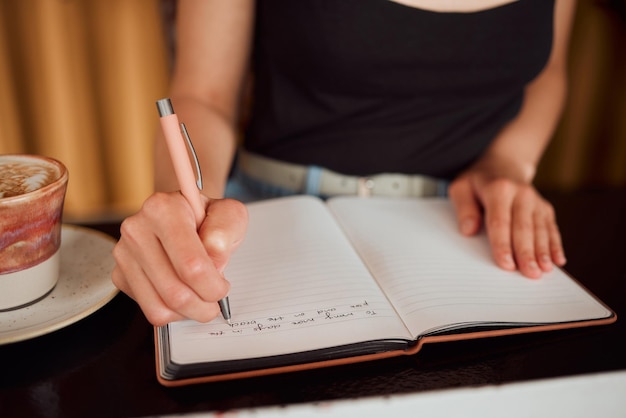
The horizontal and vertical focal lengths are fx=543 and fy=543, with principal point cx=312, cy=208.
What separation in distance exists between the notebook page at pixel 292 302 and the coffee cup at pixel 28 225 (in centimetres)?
14

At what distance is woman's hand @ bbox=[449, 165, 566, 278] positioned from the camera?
623mm

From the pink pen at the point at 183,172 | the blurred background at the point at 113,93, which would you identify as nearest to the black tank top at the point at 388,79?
the pink pen at the point at 183,172

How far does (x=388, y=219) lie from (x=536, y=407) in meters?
0.33

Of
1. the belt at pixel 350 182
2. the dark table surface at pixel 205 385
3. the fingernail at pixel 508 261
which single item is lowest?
the belt at pixel 350 182

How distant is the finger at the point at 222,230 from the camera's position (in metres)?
0.47

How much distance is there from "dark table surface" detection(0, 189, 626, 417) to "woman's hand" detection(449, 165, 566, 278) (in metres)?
0.11

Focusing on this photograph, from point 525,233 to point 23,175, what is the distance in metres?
0.54

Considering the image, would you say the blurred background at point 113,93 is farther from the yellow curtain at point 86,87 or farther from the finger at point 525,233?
the finger at point 525,233

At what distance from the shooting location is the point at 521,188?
2.39ft

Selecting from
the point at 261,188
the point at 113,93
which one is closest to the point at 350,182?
the point at 261,188

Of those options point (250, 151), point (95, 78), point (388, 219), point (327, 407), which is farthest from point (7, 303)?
point (95, 78)

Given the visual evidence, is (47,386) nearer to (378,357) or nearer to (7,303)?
(7,303)

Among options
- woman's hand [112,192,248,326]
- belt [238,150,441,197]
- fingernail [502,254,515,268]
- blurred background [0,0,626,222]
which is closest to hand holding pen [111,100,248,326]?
woman's hand [112,192,248,326]

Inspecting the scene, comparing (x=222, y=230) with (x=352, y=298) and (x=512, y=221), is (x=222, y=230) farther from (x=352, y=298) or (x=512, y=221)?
(x=512, y=221)
